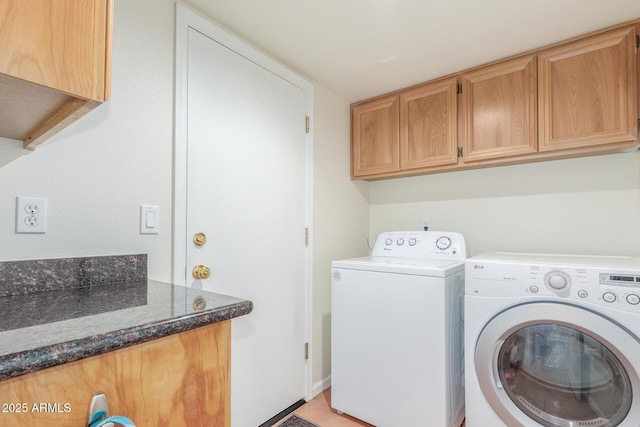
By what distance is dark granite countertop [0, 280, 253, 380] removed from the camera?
488 millimetres

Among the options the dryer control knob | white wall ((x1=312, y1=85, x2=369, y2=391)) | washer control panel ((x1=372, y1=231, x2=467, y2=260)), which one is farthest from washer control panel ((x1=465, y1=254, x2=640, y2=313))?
white wall ((x1=312, y1=85, x2=369, y2=391))

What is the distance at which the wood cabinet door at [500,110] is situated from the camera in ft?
5.82

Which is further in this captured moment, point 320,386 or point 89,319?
point 320,386

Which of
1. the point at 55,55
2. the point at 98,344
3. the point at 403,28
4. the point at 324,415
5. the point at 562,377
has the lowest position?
the point at 324,415

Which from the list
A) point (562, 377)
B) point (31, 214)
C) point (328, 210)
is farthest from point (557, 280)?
point (31, 214)

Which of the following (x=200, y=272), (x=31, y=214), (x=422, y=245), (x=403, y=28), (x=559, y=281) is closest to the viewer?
(x=31, y=214)

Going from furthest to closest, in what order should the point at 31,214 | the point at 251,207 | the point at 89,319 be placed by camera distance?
1. the point at 251,207
2. the point at 31,214
3. the point at 89,319

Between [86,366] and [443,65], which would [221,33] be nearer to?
[443,65]

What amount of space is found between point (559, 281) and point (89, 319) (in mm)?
1563

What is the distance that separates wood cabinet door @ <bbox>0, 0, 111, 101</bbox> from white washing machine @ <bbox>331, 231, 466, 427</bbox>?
4.79 feet

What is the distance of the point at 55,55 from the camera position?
60 centimetres

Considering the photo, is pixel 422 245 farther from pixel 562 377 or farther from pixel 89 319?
pixel 89 319

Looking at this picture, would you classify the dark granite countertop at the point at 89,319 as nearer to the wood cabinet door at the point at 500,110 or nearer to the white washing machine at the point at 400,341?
the white washing machine at the point at 400,341

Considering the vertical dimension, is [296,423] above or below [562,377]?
below
